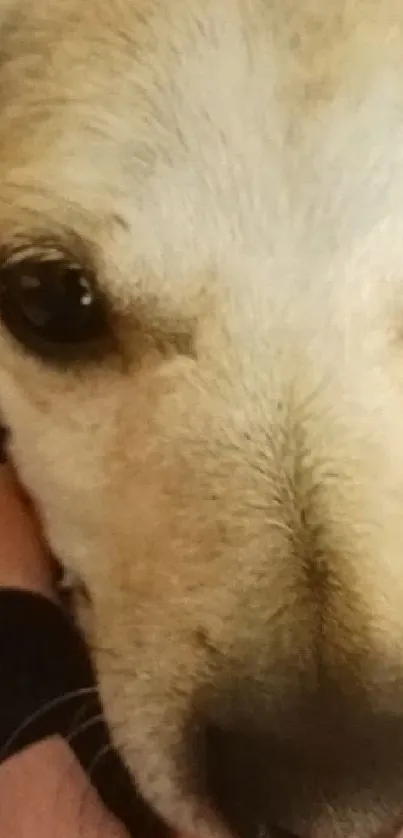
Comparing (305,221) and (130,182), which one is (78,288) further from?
(305,221)

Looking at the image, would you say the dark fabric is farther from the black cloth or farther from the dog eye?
the dog eye

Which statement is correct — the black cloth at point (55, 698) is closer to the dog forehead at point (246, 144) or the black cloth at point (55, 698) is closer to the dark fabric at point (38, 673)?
the dark fabric at point (38, 673)

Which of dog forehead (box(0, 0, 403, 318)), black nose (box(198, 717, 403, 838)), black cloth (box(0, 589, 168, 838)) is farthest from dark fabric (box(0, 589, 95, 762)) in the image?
dog forehead (box(0, 0, 403, 318))

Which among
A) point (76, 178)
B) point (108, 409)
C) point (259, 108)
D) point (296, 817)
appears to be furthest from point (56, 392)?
point (296, 817)

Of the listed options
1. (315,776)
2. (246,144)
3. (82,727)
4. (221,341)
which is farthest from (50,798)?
(246,144)

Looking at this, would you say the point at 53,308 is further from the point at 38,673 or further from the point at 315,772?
the point at 315,772

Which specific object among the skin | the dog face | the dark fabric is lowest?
the skin
